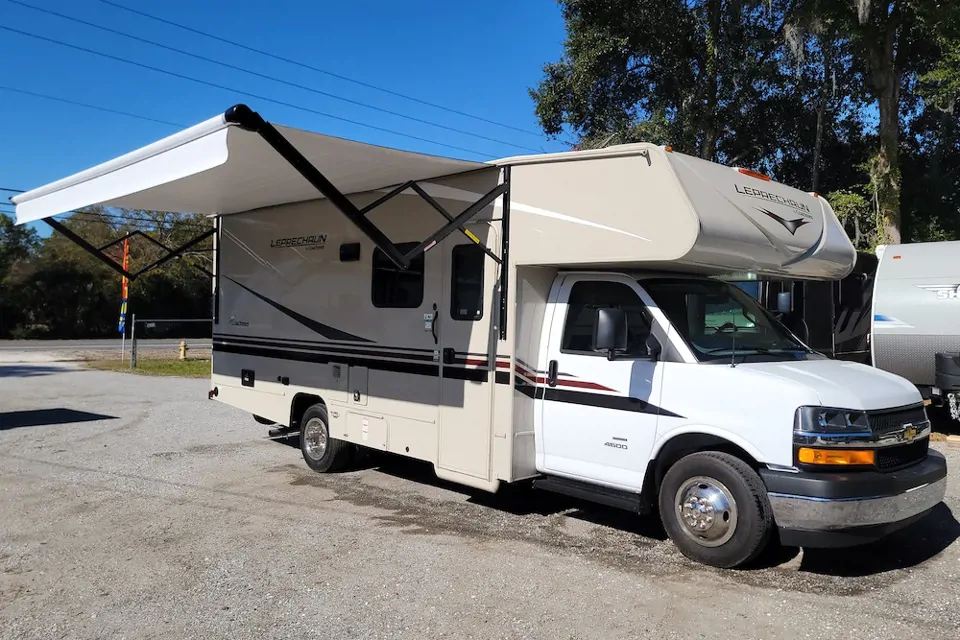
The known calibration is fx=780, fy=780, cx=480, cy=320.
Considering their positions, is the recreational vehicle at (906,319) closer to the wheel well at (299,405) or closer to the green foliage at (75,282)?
the wheel well at (299,405)

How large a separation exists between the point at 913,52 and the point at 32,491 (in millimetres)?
20039

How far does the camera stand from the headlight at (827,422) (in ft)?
15.4

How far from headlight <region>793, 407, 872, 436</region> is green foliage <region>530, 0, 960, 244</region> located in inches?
521

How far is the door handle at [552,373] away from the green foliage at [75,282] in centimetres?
3729

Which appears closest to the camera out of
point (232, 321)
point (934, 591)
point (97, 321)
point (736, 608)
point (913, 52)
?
point (736, 608)

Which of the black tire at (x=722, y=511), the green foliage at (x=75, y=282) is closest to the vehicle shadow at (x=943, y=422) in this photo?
the black tire at (x=722, y=511)

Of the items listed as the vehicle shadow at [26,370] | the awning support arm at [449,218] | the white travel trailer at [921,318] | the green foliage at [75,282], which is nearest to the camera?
the awning support arm at [449,218]

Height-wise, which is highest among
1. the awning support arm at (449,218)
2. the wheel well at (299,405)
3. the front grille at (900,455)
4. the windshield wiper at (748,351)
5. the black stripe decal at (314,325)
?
the awning support arm at (449,218)

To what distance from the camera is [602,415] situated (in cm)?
570

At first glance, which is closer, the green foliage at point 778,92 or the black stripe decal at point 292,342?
the black stripe decal at point 292,342

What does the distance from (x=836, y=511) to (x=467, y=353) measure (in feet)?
9.86

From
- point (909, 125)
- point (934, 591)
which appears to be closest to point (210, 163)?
point (934, 591)

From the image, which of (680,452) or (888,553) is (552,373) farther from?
(888,553)

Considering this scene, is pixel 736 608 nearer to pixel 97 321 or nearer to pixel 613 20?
pixel 613 20
